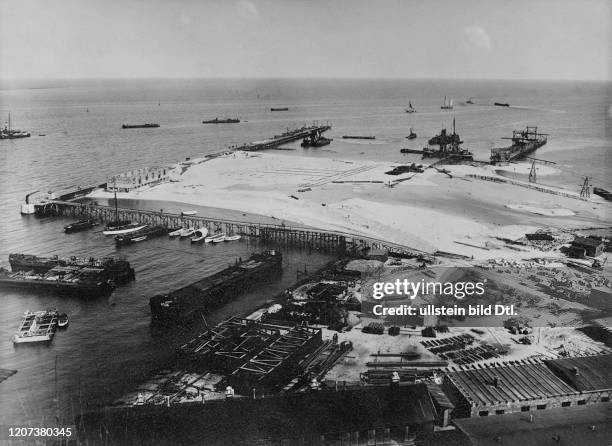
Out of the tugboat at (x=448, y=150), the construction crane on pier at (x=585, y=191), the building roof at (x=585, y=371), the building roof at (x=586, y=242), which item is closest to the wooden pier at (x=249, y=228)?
the building roof at (x=586, y=242)

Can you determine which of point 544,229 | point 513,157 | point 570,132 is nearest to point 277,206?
point 544,229

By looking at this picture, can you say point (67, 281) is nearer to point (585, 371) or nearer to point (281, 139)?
point (585, 371)

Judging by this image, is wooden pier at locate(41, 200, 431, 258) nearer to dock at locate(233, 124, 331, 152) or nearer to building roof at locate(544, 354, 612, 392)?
building roof at locate(544, 354, 612, 392)

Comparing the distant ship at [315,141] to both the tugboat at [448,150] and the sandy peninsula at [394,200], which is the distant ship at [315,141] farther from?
the sandy peninsula at [394,200]

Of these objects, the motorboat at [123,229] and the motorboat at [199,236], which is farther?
the motorboat at [123,229]

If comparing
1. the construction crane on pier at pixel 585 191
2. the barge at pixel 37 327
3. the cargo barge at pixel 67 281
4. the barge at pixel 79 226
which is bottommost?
the barge at pixel 37 327

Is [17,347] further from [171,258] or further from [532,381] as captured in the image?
[532,381]

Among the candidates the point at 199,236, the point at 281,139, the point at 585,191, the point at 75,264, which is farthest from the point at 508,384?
the point at 281,139
